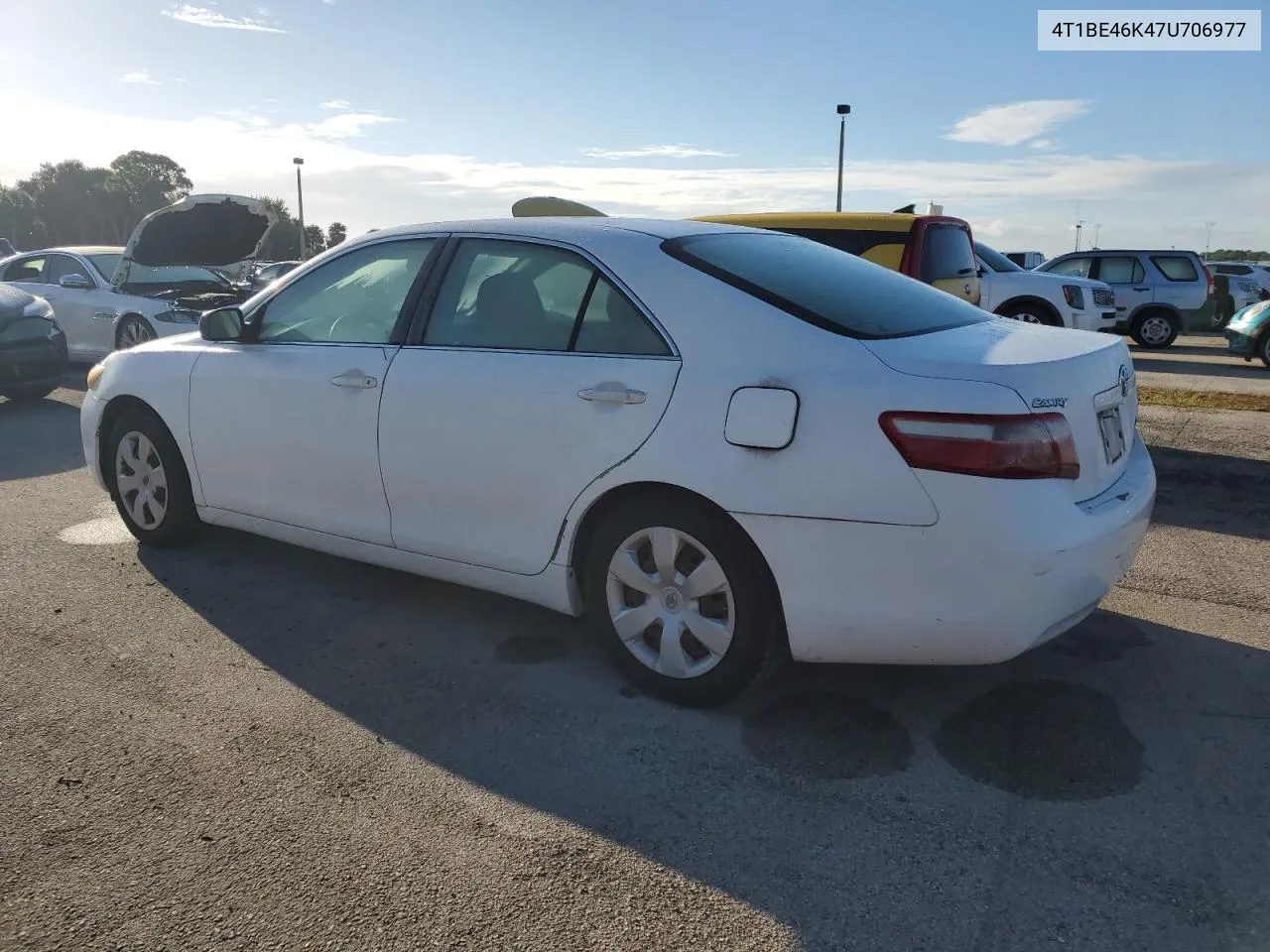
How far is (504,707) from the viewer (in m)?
3.37

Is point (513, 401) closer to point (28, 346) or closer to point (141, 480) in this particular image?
point (141, 480)

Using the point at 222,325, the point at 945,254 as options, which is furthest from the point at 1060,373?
the point at 945,254

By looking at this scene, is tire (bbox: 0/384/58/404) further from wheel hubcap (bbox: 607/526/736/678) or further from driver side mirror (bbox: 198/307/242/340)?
wheel hubcap (bbox: 607/526/736/678)

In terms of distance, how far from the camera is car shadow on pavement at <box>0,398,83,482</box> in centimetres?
700

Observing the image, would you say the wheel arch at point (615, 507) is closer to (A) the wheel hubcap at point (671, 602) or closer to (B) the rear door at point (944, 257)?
(A) the wheel hubcap at point (671, 602)

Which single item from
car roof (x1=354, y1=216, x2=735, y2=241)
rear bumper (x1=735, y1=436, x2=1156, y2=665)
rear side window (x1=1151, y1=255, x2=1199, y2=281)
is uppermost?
rear side window (x1=1151, y1=255, x2=1199, y2=281)

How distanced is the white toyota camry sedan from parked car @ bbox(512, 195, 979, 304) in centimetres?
412

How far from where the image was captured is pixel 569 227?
3693 mm

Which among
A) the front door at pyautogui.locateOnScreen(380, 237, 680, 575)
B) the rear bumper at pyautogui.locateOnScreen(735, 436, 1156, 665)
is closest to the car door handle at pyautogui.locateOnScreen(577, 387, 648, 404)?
the front door at pyautogui.locateOnScreen(380, 237, 680, 575)

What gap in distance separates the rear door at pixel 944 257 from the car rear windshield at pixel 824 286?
14.2 ft

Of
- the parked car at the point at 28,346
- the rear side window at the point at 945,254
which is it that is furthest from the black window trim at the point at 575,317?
the parked car at the point at 28,346

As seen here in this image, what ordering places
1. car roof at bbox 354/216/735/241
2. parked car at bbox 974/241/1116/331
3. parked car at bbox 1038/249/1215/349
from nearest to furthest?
1. car roof at bbox 354/216/735/241
2. parked car at bbox 974/241/1116/331
3. parked car at bbox 1038/249/1215/349

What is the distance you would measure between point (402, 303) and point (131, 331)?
8841 millimetres

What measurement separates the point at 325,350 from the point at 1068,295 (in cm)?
1130
